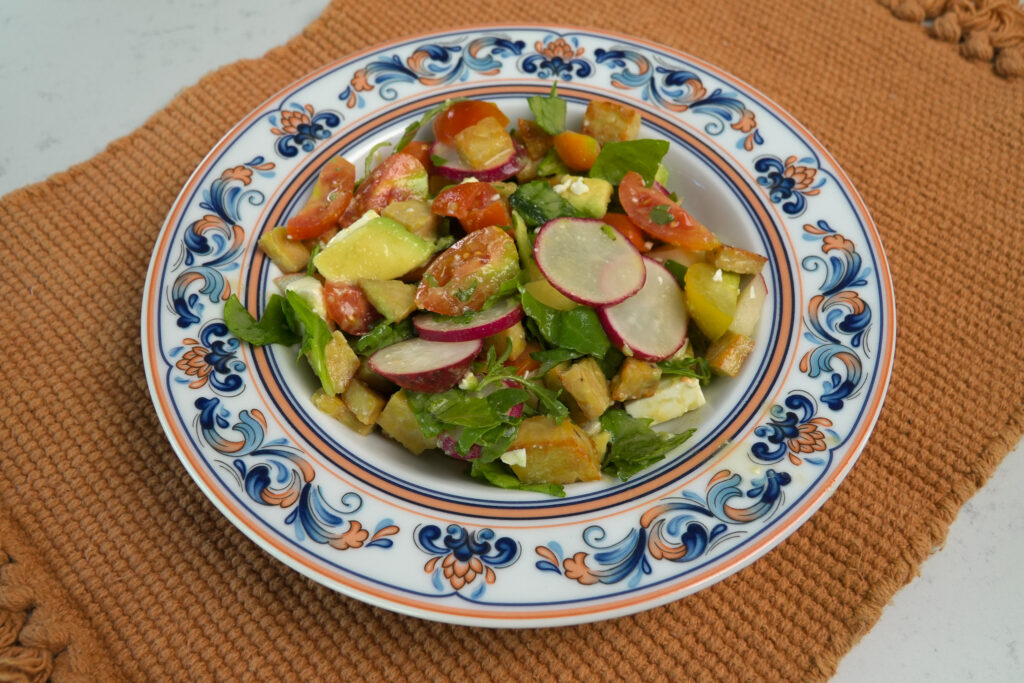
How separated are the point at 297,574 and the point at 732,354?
127cm

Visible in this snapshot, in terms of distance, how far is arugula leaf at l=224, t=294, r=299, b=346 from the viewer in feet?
6.96

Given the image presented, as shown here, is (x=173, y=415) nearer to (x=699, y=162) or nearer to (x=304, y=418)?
(x=304, y=418)

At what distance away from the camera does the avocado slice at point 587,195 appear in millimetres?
2352

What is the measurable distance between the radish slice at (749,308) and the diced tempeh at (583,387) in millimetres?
394

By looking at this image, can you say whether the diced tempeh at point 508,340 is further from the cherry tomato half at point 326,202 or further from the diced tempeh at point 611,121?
the diced tempeh at point 611,121

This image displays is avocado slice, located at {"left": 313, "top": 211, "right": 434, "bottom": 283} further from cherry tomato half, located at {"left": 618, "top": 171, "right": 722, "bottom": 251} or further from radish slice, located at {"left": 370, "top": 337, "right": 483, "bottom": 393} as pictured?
cherry tomato half, located at {"left": 618, "top": 171, "right": 722, "bottom": 251}

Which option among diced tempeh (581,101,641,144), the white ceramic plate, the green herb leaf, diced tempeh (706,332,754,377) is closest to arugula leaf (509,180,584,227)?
the green herb leaf

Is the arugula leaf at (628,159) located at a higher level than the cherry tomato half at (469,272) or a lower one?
higher

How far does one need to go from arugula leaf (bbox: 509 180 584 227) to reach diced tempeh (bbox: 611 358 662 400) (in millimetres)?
471

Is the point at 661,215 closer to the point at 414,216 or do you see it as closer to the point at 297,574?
the point at 414,216

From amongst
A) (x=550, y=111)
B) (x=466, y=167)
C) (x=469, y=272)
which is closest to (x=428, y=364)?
(x=469, y=272)

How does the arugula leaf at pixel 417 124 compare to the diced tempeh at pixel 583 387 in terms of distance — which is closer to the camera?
the diced tempeh at pixel 583 387

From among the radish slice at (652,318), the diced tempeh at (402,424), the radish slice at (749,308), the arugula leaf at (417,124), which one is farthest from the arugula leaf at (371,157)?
the radish slice at (749,308)

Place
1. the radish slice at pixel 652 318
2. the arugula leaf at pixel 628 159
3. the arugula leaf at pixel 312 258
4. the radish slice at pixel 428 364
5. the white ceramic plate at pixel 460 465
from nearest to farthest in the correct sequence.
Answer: the white ceramic plate at pixel 460 465
the radish slice at pixel 428 364
the radish slice at pixel 652 318
the arugula leaf at pixel 312 258
the arugula leaf at pixel 628 159
